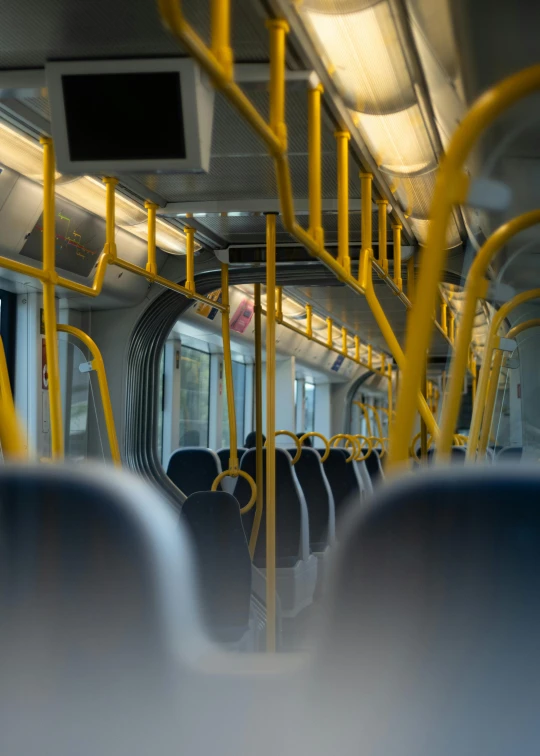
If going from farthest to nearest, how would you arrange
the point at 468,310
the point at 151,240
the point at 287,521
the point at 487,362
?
the point at 287,521 → the point at 151,240 → the point at 487,362 → the point at 468,310

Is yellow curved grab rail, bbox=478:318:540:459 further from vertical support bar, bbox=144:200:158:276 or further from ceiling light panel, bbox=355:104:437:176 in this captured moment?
vertical support bar, bbox=144:200:158:276

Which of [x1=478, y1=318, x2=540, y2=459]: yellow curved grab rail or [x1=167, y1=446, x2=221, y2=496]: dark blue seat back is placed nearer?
[x1=478, y1=318, x2=540, y2=459]: yellow curved grab rail

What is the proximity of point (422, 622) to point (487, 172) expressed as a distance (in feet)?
2.28

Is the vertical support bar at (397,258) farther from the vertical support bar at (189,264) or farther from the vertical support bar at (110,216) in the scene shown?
the vertical support bar at (110,216)

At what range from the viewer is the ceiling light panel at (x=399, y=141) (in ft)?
10.3

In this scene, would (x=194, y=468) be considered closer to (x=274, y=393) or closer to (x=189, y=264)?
(x=189, y=264)

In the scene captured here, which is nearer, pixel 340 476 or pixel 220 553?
pixel 220 553

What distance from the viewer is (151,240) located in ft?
12.4

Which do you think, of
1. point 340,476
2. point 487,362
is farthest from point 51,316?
point 340,476

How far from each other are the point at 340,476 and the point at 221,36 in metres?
6.48

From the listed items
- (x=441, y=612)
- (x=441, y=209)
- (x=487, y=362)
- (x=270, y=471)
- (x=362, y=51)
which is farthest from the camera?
(x=270, y=471)

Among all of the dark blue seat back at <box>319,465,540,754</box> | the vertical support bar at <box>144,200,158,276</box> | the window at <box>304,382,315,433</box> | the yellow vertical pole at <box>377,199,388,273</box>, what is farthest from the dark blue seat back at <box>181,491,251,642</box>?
the window at <box>304,382,315,433</box>

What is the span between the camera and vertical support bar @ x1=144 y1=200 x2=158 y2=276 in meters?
3.64

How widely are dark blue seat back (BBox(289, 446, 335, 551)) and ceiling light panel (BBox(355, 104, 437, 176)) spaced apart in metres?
3.30
